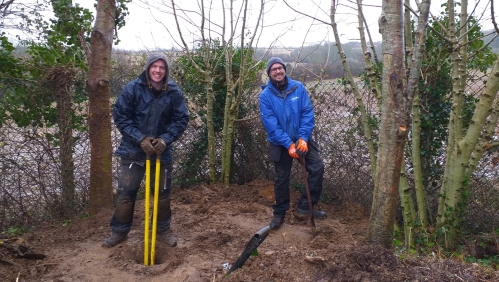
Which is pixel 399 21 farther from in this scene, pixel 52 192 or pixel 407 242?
pixel 52 192

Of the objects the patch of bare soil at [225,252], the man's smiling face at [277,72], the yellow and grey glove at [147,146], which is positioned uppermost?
the man's smiling face at [277,72]

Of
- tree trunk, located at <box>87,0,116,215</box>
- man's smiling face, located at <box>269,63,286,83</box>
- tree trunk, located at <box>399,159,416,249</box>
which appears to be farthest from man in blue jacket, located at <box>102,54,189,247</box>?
tree trunk, located at <box>399,159,416,249</box>

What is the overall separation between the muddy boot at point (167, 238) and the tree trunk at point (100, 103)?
1.26 m

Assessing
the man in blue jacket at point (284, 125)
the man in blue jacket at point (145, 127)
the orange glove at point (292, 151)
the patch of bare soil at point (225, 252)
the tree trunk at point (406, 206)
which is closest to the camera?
the patch of bare soil at point (225, 252)

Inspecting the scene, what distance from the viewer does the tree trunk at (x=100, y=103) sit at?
5.18 meters

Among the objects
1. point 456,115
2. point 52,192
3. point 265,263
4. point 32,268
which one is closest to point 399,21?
point 456,115

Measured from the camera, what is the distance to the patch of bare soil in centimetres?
327

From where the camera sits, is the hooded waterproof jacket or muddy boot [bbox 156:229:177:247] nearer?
the hooded waterproof jacket

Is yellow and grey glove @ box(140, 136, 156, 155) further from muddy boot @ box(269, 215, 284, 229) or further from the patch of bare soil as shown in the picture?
muddy boot @ box(269, 215, 284, 229)

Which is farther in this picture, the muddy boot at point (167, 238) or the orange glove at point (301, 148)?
the orange glove at point (301, 148)

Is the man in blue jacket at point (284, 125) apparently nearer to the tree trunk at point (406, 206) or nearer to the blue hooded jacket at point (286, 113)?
the blue hooded jacket at point (286, 113)

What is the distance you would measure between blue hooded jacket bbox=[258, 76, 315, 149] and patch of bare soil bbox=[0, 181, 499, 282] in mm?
1109

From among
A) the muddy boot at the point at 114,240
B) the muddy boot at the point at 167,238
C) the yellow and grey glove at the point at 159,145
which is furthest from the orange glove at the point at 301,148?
the muddy boot at the point at 114,240

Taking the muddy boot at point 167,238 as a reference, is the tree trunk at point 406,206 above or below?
above
